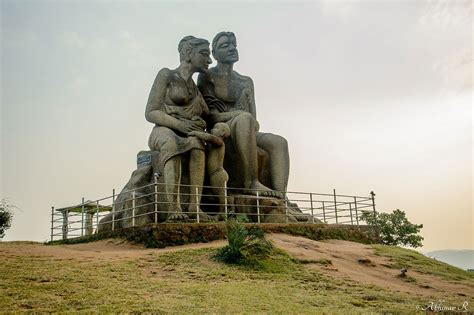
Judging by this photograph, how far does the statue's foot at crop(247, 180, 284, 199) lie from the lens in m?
13.6

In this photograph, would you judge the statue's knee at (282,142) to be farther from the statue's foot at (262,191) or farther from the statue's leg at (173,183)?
the statue's leg at (173,183)

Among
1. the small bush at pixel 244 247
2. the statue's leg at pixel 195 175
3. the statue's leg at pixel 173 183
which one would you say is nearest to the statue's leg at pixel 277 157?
the statue's leg at pixel 195 175

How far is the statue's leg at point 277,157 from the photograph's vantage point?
47.0ft

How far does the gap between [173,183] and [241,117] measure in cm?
290

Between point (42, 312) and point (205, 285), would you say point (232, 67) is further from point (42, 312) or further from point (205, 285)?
point (42, 312)

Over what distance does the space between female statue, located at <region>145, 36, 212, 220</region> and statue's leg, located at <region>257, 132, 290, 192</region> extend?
186cm

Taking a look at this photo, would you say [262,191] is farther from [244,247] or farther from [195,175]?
[244,247]

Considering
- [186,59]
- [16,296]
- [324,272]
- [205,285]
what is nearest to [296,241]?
[324,272]

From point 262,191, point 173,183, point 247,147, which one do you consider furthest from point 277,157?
→ point 173,183

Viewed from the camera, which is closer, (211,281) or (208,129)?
(211,281)

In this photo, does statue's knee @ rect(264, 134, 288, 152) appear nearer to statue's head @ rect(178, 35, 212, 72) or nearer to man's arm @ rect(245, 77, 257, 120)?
man's arm @ rect(245, 77, 257, 120)

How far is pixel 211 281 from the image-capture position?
8555 millimetres

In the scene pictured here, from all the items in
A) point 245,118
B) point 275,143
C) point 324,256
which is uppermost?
point 245,118

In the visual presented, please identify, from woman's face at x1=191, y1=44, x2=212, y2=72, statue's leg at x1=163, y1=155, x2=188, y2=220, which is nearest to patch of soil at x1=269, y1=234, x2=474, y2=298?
statue's leg at x1=163, y1=155, x2=188, y2=220
